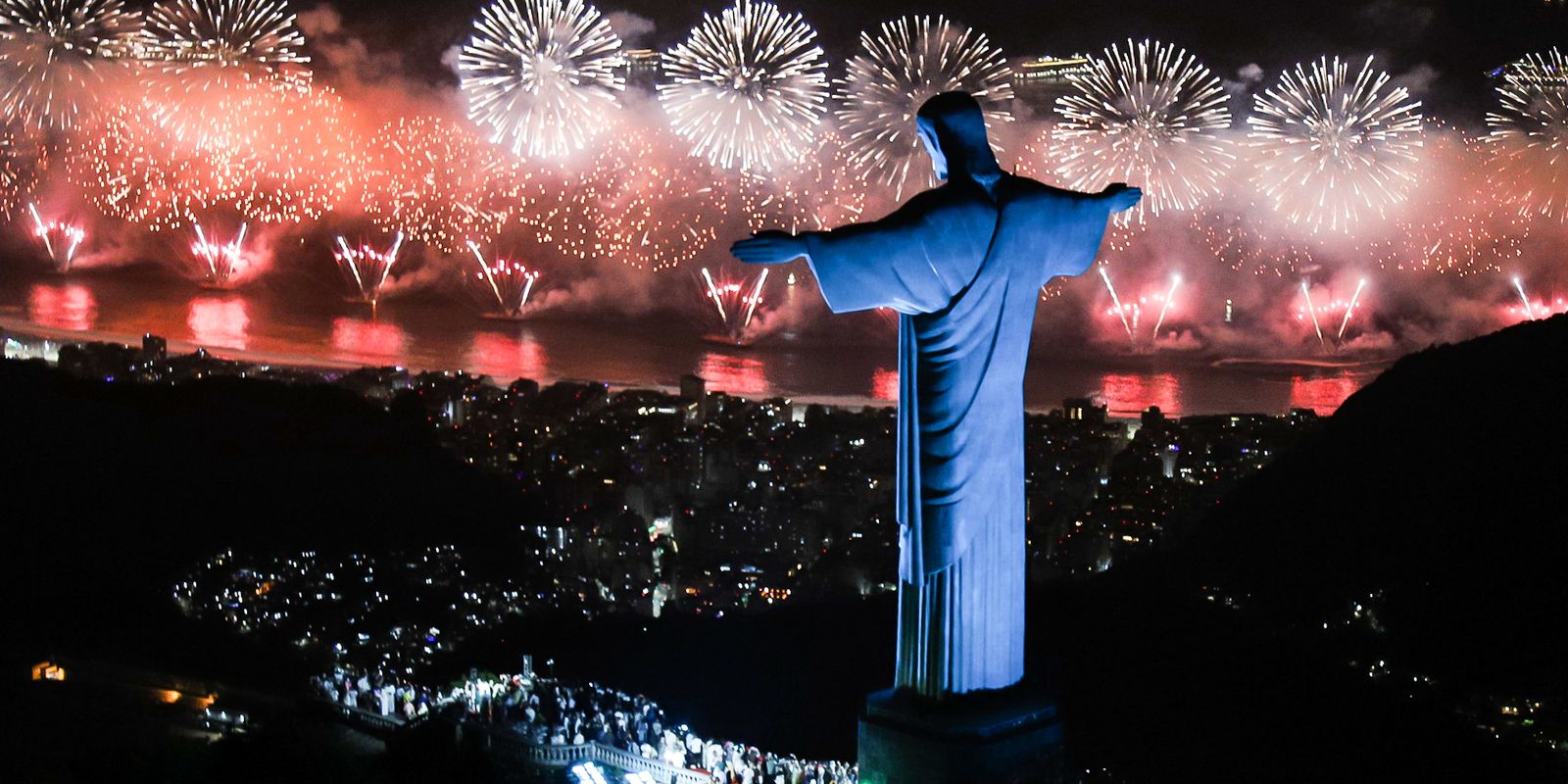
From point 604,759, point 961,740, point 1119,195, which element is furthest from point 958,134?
point 604,759

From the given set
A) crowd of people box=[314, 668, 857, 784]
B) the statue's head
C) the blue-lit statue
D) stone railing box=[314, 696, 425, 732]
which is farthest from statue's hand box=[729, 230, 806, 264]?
stone railing box=[314, 696, 425, 732]

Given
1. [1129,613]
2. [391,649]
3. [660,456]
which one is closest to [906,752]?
[1129,613]

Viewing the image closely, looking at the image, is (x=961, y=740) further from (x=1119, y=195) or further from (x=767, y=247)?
(x=1119, y=195)

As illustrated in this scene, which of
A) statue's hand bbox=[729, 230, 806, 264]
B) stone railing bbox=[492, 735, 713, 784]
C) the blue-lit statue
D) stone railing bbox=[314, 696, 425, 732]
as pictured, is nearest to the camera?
statue's hand bbox=[729, 230, 806, 264]

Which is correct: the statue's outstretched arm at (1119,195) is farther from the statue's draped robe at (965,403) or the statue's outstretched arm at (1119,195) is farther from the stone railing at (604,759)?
the stone railing at (604,759)

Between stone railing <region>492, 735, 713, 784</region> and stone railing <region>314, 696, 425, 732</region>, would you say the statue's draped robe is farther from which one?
stone railing <region>314, 696, 425, 732</region>

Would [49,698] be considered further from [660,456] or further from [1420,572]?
[660,456]

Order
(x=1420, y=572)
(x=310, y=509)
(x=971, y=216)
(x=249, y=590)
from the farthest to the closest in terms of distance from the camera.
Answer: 1. (x=310, y=509)
2. (x=249, y=590)
3. (x=1420, y=572)
4. (x=971, y=216)
